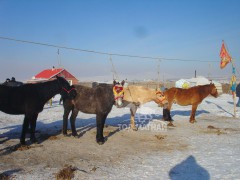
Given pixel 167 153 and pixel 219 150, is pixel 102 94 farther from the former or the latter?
pixel 219 150

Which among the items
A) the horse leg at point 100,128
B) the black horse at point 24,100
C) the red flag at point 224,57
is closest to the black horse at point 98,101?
the horse leg at point 100,128

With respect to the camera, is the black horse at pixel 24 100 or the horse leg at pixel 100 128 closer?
the black horse at pixel 24 100

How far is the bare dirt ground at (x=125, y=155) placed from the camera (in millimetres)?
5449

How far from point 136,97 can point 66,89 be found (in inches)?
140

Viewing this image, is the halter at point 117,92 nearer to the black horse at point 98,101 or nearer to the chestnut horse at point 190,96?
the black horse at point 98,101

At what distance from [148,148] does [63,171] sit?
334 cm

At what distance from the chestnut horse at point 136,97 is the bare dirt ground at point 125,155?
4.00 feet

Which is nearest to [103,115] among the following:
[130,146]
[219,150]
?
[130,146]

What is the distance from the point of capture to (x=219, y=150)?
7.45 metres

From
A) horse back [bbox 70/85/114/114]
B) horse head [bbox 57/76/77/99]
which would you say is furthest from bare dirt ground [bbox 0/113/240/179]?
horse head [bbox 57/76/77/99]

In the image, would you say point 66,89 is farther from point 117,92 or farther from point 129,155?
point 129,155

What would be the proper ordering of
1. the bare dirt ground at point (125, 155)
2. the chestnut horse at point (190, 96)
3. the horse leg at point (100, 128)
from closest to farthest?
1. the bare dirt ground at point (125, 155)
2. the horse leg at point (100, 128)
3. the chestnut horse at point (190, 96)

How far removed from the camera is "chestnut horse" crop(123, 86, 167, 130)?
35.2 feet

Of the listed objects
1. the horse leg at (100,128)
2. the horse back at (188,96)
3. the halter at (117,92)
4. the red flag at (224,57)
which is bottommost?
the horse leg at (100,128)
